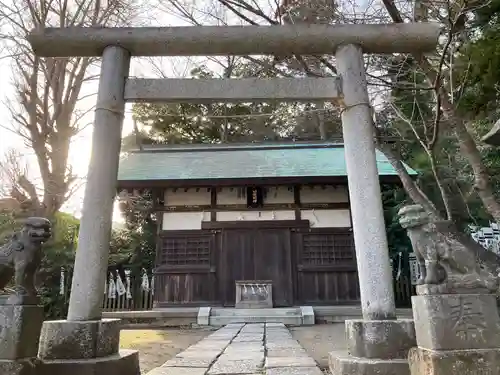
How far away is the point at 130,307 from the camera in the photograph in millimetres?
12000

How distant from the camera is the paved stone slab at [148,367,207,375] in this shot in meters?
3.58

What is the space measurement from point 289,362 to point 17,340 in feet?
8.35

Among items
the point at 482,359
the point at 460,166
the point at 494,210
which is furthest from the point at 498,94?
the point at 482,359

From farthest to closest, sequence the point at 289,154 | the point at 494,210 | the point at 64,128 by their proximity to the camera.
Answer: the point at 289,154 < the point at 64,128 < the point at 494,210

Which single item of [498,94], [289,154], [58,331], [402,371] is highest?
[289,154]

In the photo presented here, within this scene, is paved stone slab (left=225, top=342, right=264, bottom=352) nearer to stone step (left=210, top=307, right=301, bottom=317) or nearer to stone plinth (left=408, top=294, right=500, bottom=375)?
stone plinth (left=408, top=294, right=500, bottom=375)

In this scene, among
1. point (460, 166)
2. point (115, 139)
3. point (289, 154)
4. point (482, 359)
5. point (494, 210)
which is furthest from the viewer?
point (289, 154)

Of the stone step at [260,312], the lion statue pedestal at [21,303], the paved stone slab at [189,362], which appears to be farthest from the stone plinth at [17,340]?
the stone step at [260,312]

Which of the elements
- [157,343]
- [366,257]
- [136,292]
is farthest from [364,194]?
[136,292]

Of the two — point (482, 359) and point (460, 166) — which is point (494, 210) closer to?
point (482, 359)

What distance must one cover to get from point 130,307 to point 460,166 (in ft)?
35.7

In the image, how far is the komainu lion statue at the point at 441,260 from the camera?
2688 millimetres

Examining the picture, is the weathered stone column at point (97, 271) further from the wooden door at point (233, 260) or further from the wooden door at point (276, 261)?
the wooden door at point (276, 261)

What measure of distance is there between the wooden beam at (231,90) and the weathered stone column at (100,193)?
0.62ft
